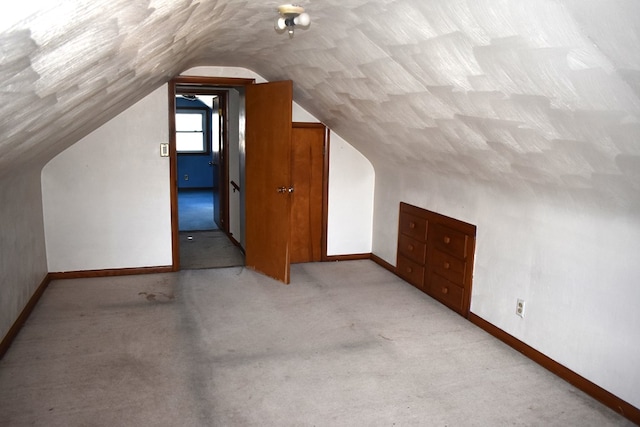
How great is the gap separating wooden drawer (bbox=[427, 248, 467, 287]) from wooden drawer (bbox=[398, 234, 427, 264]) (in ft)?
0.39

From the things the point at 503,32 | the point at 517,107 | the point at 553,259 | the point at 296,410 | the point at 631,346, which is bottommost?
the point at 296,410

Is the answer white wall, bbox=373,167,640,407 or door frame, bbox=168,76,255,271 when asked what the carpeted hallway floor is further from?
white wall, bbox=373,167,640,407

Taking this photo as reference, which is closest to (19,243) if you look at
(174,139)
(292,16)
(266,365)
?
(174,139)

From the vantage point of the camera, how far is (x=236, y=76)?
202 inches

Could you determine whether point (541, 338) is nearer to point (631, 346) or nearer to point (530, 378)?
point (530, 378)

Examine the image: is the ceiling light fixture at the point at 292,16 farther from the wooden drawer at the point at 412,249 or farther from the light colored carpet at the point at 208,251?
the light colored carpet at the point at 208,251

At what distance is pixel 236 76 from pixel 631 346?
4.02 metres

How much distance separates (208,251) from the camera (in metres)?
6.04

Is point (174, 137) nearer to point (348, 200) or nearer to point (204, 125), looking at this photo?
point (348, 200)

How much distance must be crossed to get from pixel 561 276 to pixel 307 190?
9.70ft

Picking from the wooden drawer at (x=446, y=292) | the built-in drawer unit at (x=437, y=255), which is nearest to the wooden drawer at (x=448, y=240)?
the built-in drawer unit at (x=437, y=255)

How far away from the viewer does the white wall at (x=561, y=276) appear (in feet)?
8.92

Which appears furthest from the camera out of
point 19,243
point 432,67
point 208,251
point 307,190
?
point 208,251

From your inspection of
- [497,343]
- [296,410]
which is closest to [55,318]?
[296,410]
